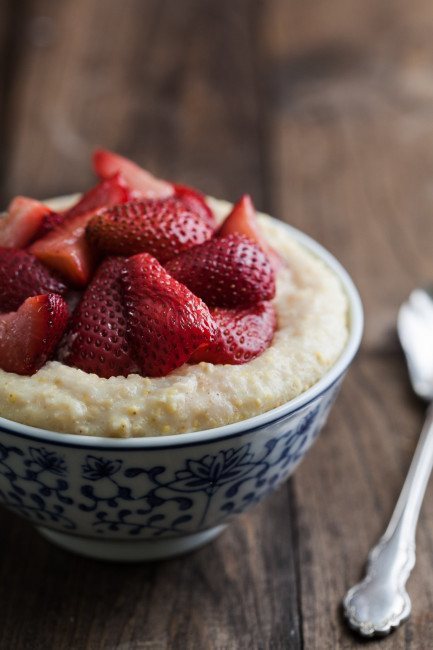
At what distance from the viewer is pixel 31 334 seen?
1.51 meters

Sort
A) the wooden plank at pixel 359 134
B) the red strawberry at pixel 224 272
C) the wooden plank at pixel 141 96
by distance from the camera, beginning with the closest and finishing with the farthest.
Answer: the red strawberry at pixel 224 272 < the wooden plank at pixel 359 134 < the wooden plank at pixel 141 96

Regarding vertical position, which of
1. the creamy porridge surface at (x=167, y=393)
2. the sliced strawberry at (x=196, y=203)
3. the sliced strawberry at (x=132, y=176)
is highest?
the sliced strawberry at (x=132, y=176)

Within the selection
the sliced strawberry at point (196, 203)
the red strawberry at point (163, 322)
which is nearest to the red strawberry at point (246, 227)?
the sliced strawberry at point (196, 203)

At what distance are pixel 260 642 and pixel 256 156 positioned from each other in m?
1.99

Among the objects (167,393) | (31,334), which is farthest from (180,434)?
(31,334)

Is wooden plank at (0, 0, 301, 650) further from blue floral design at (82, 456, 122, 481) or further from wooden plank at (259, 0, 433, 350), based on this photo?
blue floral design at (82, 456, 122, 481)

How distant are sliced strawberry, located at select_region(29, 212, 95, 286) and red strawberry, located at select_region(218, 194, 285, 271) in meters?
0.29

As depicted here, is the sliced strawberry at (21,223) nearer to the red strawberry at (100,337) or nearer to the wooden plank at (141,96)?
the red strawberry at (100,337)

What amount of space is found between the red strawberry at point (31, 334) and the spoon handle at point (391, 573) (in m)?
0.76

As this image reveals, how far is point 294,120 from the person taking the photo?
11.1 ft

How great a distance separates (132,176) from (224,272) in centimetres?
43

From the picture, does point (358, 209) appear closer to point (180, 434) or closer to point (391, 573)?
point (391, 573)

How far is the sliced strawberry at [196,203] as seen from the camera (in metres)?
1.82

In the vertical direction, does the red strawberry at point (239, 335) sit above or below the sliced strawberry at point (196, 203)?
below
